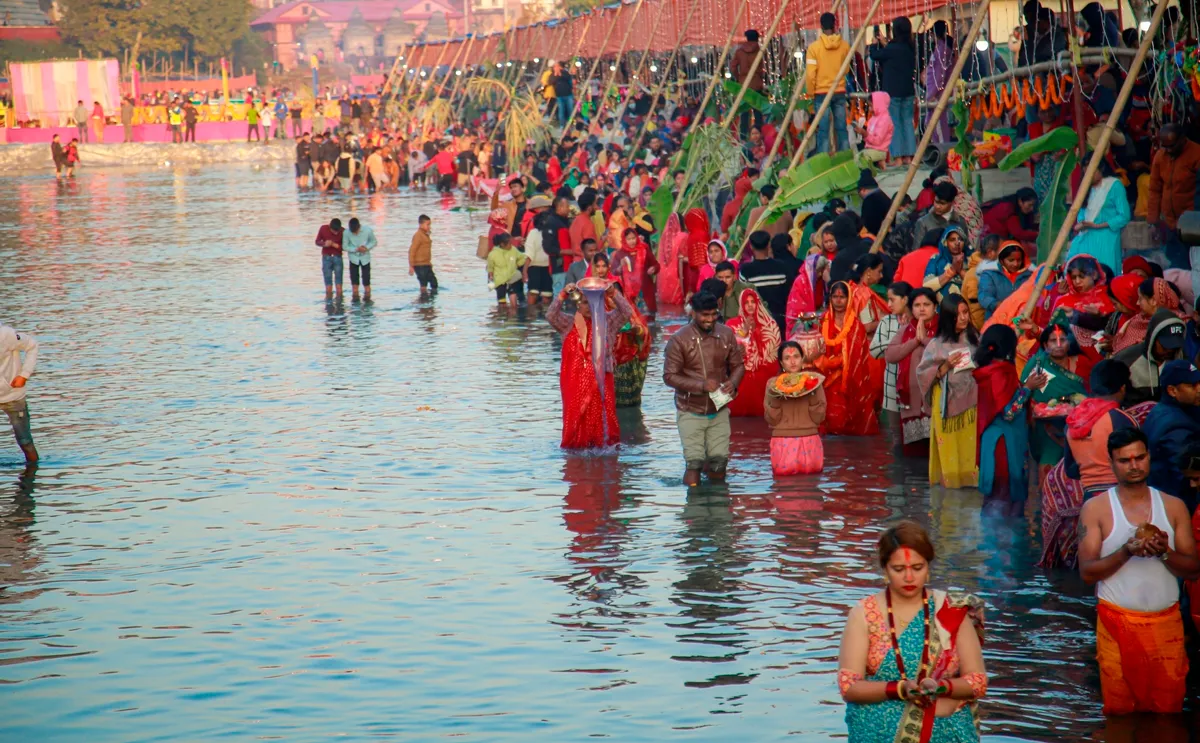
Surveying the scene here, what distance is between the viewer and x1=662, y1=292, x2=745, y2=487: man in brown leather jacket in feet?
35.1

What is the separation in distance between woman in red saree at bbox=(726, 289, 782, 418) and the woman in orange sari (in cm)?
42

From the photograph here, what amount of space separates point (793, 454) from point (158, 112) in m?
57.7

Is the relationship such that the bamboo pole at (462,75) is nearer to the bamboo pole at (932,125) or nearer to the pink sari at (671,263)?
the pink sari at (671,263)

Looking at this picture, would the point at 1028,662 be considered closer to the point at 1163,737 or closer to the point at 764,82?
the point at 1163,737

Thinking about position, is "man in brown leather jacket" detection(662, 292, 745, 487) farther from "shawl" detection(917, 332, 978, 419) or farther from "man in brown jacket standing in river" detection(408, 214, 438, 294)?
"man in brown jacket standing in river" detection(408, 214, 438, 294)

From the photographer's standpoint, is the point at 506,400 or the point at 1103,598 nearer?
the point at 1103,598

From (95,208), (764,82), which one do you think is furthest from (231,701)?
(95,208)

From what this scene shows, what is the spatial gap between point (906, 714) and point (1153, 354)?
4173mm

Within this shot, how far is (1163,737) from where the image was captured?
6543 mm

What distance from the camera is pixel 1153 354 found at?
28.1ft

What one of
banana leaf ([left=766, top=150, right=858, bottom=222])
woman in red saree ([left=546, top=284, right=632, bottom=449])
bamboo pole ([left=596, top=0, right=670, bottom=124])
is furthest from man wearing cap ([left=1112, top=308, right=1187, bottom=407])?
bamboo pole ([left=596, top=0, right=670, bottom=124])

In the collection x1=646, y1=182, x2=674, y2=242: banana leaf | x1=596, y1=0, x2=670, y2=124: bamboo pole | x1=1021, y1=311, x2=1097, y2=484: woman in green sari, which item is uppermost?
x1=596, y1=0, x2=670, y2=124: bamboo pole

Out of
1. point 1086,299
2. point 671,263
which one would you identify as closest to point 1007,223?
point 1086,299

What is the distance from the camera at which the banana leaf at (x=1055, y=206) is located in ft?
42.8
